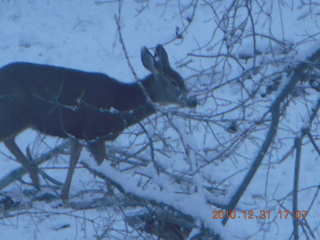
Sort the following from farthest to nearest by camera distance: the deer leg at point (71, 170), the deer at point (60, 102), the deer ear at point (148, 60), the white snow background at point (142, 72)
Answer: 1. the deer at point (60, 102)
2. the deer ear at point (148, 60)
3. the deer leg at point (71, 170)
4. the white snow background at point (142, 72)

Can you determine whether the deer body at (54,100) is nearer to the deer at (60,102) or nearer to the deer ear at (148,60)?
the deer at (60,102)

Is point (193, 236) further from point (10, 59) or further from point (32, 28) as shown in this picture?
point (32, 28)

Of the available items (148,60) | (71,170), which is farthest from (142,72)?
(71,170)

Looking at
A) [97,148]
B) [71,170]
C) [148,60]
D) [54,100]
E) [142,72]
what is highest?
[142,72]

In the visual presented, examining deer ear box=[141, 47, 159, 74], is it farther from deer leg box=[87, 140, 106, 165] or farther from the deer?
deer leg box=[87, 140, 106, 165]

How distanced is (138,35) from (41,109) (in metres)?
4.68

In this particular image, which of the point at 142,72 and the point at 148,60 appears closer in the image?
the point at 148,60

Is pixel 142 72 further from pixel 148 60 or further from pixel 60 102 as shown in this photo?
pixel 148 60

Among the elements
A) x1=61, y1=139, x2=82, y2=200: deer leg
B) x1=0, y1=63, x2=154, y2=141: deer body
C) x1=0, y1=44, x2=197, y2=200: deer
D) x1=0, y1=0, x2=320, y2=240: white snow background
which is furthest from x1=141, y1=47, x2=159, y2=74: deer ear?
x1=61, y1=139, x2=82, y2=200: deer leg

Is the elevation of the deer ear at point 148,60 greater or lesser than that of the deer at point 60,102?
greater

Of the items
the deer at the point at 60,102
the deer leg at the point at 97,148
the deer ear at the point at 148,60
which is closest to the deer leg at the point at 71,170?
the deer at the point at 60,102

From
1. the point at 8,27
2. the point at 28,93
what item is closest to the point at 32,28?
the point at 8,27

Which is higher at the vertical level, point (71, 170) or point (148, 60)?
point (148, 60)

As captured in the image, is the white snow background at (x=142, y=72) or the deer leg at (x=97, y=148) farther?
the deer leg at (x=97, y=148)
